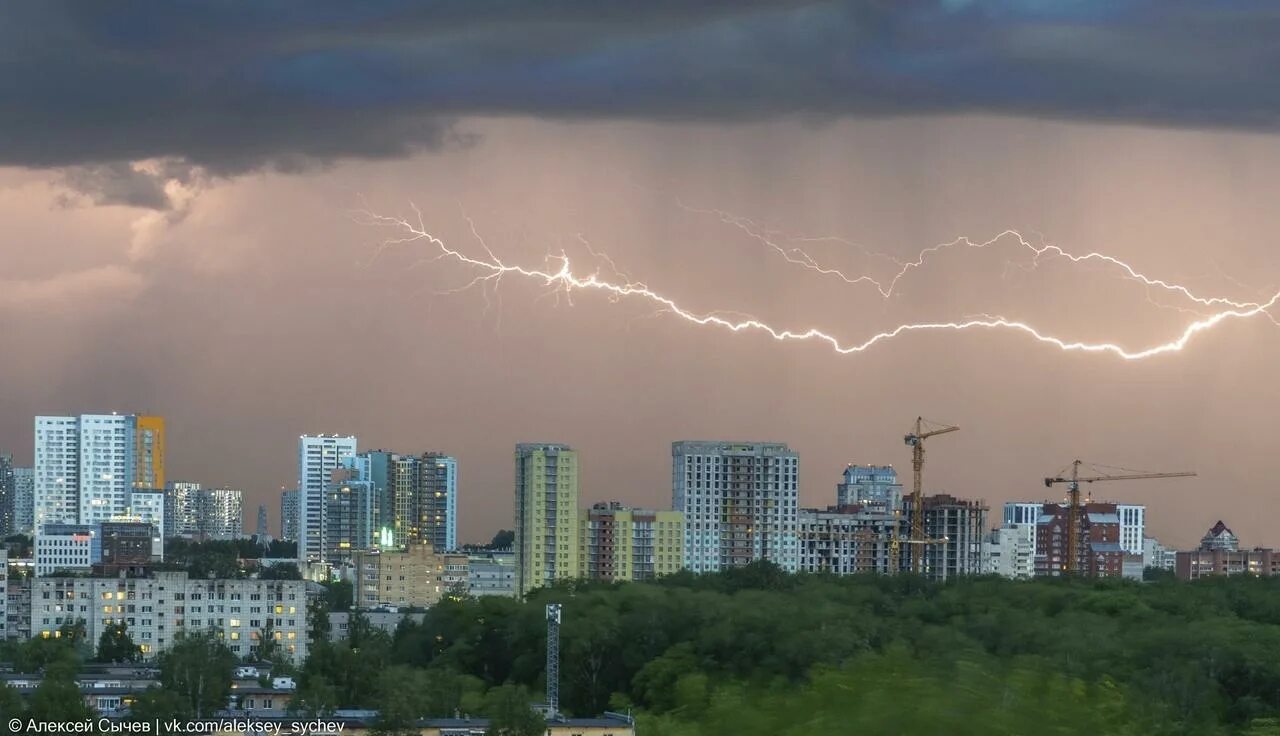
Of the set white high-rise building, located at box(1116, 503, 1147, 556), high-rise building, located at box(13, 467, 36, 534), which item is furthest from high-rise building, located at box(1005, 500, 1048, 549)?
high-rise building, located at box(13, 467, 36, 534)

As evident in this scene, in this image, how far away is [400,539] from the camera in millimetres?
101875

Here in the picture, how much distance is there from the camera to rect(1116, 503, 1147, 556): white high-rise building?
98938mm

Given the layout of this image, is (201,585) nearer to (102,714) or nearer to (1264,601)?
(102,714)

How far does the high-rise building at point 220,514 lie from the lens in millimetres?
120981

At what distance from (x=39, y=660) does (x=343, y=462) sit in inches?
2920

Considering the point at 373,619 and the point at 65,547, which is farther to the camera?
the point at 65,547

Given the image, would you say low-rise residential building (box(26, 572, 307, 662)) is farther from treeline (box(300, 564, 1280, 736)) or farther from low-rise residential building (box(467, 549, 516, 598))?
low-rise residential building (box(467, 549, 516, 598))

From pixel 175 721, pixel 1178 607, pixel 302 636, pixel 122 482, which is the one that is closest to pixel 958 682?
pixel 175 721

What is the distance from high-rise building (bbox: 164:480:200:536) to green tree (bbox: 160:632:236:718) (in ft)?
265

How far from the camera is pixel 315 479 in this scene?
11125cm

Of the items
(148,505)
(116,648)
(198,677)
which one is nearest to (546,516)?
(116,648)

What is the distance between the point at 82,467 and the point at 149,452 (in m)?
7.58

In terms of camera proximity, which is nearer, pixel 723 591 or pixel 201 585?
pixel 723 591

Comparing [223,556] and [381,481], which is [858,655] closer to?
[223,556]
